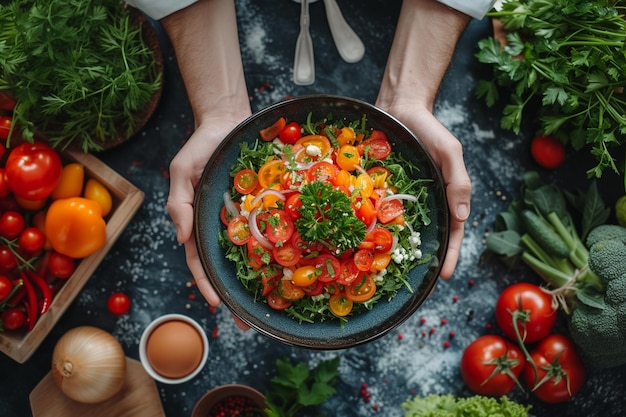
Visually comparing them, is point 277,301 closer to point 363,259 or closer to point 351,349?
point 363,259

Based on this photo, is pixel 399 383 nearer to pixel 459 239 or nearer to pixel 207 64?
pixel 459 239

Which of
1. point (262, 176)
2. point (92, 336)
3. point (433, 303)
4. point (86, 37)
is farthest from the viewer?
point (433, 303)

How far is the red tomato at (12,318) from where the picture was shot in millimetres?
2551

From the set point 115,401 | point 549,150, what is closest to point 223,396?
point 115,401

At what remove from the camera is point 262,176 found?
2.19 meters

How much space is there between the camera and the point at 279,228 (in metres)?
2.06

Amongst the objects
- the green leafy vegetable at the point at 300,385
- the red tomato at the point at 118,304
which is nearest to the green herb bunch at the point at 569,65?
the green leafy vegetable at the point at 300,385

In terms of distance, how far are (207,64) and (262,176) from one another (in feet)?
2.02

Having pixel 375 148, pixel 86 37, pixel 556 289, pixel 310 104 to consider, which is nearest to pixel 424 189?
pixel 375 148

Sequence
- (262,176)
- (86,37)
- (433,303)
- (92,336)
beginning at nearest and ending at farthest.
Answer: (262,176)
(86,37)
(92,336)
(433,303)

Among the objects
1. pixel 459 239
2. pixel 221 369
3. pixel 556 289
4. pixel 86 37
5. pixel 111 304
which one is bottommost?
pixel 221 369

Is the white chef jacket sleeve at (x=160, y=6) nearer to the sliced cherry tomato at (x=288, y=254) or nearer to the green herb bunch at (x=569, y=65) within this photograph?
the sliced cherry tomato at (x=288, y=254)

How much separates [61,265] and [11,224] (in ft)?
0.87

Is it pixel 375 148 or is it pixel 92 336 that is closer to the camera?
pixel 375 148
